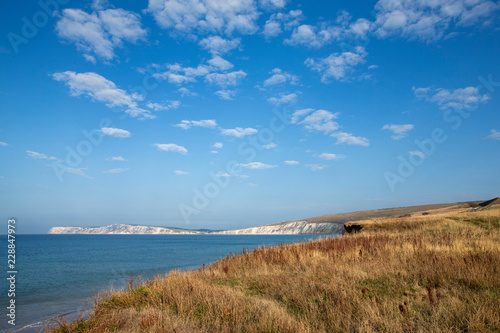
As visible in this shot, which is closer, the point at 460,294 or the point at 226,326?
the point at 226,326

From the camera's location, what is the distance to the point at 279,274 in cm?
945

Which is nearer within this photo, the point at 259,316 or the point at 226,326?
the point at 226,326

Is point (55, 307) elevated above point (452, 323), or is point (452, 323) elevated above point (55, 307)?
point (452, 323)

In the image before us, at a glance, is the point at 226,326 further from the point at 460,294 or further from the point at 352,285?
the point at 460,294

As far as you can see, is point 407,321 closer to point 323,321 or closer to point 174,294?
point 323,321

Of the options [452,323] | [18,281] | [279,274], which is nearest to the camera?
[452,323]

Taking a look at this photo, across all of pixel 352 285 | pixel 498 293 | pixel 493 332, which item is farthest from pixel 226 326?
pixel 498 293

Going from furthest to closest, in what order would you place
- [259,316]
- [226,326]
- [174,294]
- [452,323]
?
[174,294] < [259,316] < [226,326] < [452,323]

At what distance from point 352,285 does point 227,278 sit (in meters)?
5.10

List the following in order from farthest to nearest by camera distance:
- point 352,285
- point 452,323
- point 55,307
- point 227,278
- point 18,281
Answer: point 18,281 → point 55,307 → point 227,278 → point 352,285 → point 452,323

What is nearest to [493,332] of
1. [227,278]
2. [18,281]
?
[227,278]

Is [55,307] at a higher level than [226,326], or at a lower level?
lower

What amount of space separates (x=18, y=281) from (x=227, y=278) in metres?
18.5

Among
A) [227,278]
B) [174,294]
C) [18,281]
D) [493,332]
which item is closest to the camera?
[493,332]
